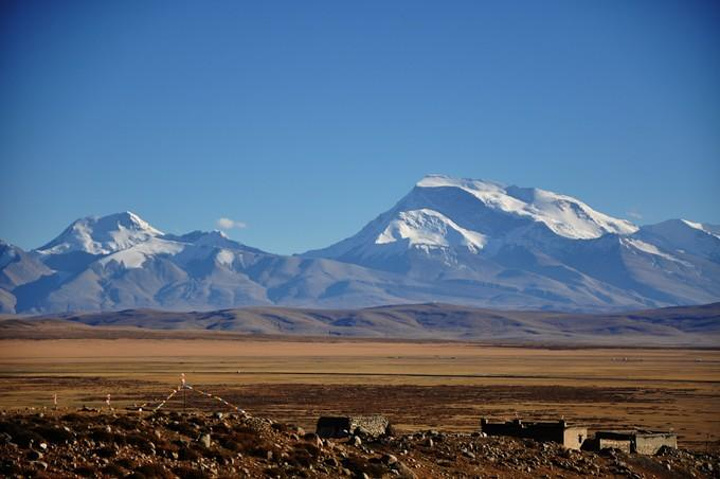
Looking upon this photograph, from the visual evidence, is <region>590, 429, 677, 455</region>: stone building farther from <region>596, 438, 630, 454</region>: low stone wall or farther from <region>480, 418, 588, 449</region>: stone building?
<region>480, 418, 588, 449</region>: stone building

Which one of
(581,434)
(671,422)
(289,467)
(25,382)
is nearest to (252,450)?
(289,467)

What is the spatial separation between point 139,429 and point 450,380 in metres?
72.5

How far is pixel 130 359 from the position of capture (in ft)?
464

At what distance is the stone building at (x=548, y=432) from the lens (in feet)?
123

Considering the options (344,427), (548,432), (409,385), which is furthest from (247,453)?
(409,385)

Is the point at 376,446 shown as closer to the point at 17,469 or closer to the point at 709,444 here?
the point at 17,469

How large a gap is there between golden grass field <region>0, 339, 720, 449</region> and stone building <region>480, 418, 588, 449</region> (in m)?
12.3

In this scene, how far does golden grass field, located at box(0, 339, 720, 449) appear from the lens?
63969 millimetres

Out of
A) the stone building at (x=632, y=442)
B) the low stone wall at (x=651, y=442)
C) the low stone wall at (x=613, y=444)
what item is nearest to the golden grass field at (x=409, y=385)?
the low stone wall at (x=651, y=442)

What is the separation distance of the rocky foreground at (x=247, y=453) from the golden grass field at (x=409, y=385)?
54.0ft

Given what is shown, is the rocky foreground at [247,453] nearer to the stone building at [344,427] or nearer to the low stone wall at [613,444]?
the low stone wall at [613,444]

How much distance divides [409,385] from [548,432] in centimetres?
5284

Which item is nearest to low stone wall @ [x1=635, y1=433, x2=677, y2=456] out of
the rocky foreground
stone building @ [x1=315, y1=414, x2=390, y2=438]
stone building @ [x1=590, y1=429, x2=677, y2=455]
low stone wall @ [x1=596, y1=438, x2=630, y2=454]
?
stone building @ [x1=590, y1=429, x2=677, y2=455]

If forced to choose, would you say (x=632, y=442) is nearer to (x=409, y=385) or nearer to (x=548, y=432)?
(x=548, y=432)
